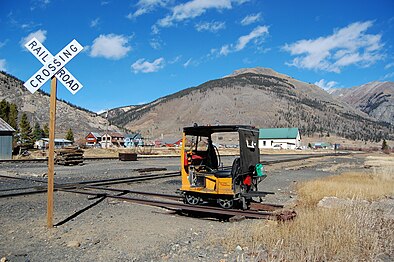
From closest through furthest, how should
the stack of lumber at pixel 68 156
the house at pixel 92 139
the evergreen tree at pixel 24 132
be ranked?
Answer: the stack of lumber at pixel 68 156, the evergreen tree at pixel 24 132, the house at pixel 92 139

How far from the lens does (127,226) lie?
8.35 meters

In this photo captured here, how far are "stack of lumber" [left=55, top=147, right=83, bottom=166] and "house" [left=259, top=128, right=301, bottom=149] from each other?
3925 inches

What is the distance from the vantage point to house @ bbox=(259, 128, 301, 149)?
123812 mm

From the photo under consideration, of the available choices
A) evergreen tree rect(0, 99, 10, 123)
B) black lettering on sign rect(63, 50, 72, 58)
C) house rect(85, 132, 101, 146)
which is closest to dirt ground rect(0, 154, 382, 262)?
black lettering on sign rect(63, 50, 72, 58)

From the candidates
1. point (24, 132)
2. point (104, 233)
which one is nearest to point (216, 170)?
point (104, 233)

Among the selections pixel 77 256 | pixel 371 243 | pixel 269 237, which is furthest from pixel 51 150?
pixel 371 243

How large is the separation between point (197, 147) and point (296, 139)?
119392mm

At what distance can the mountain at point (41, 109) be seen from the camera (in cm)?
12080

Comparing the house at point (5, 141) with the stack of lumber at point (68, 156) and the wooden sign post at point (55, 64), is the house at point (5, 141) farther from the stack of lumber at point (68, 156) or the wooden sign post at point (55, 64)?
the wooden sign post at point (55, 64)

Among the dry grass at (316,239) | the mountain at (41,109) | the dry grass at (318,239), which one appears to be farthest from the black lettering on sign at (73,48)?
the mountain at (41,109)

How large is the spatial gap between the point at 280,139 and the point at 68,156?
345 feet

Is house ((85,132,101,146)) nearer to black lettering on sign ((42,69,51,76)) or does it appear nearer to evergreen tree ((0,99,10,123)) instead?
evergreen tree ((0,99,10,123))

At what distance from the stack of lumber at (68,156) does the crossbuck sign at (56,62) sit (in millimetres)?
23987

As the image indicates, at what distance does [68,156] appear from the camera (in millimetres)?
29688
